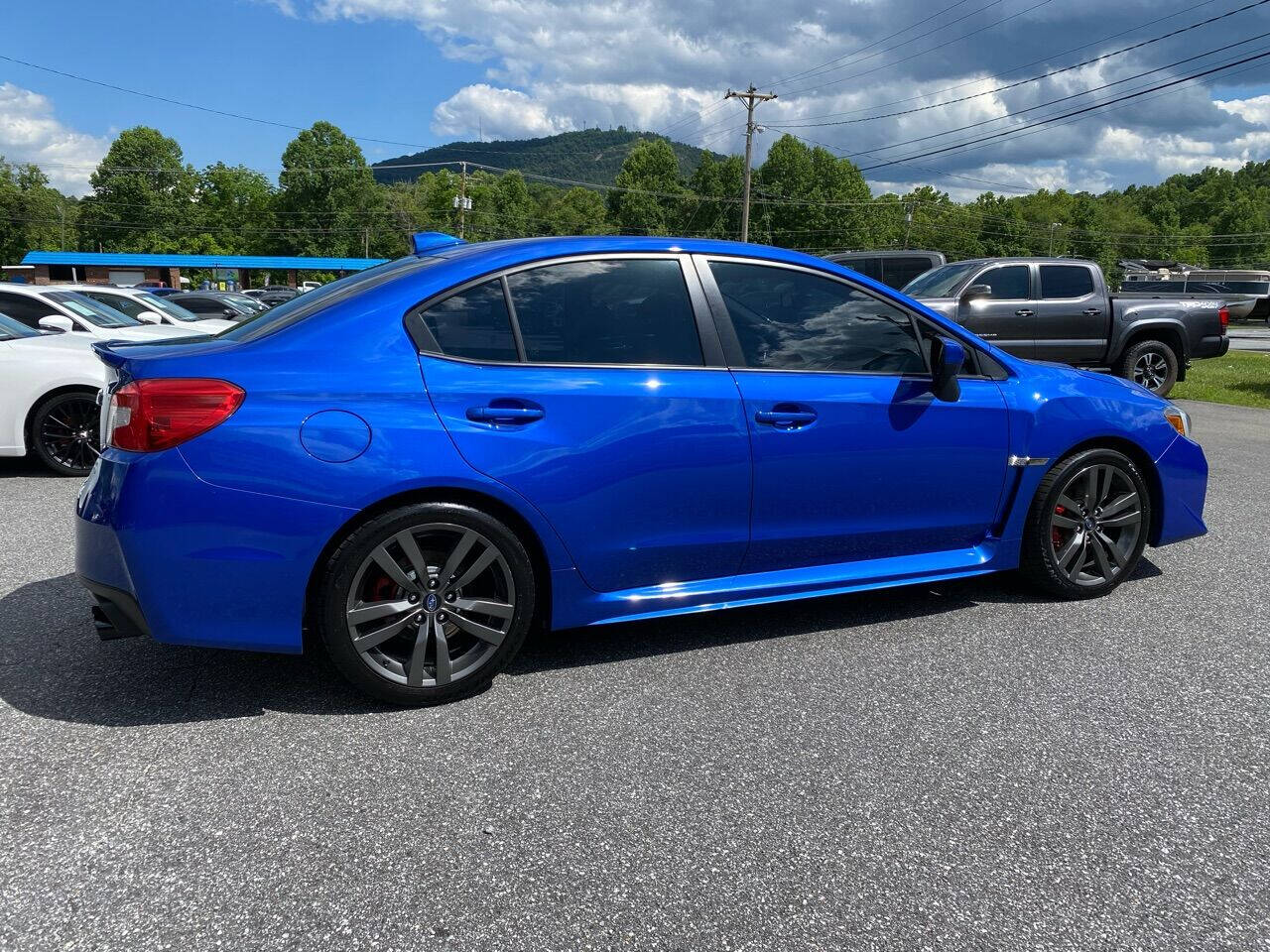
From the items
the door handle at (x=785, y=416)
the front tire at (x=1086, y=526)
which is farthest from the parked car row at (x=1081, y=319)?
the door handle at (x=785, y=416)

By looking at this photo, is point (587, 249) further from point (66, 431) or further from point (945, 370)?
point (66, 431)

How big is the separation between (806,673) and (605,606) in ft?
2.64

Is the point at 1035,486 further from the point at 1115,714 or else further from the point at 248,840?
the point at 248,840

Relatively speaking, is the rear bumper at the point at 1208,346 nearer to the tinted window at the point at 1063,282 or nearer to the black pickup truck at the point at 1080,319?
the black pickup truck at the point at 1080,319

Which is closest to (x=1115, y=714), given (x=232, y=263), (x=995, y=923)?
(x=995, y=923)

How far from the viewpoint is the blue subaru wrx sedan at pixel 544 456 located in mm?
2938

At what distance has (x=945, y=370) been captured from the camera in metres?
3.84

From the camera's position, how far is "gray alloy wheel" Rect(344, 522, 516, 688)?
10.1 ft

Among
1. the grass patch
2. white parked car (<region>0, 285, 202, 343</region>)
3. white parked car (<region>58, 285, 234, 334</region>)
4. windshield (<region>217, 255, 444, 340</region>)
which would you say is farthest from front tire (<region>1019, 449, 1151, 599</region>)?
white parked car (<region>58, 285, 234, 334</region>)

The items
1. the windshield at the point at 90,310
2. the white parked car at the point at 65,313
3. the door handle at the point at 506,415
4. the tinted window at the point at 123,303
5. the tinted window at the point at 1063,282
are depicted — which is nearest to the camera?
the door handle at the point at 506,415

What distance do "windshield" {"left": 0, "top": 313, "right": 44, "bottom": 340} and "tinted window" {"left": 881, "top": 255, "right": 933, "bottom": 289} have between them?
50.0ft

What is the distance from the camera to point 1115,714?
3.21 m

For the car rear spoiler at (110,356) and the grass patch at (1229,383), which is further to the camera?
the grass patch at (1229,383)

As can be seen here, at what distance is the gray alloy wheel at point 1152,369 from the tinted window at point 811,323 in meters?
10.5
